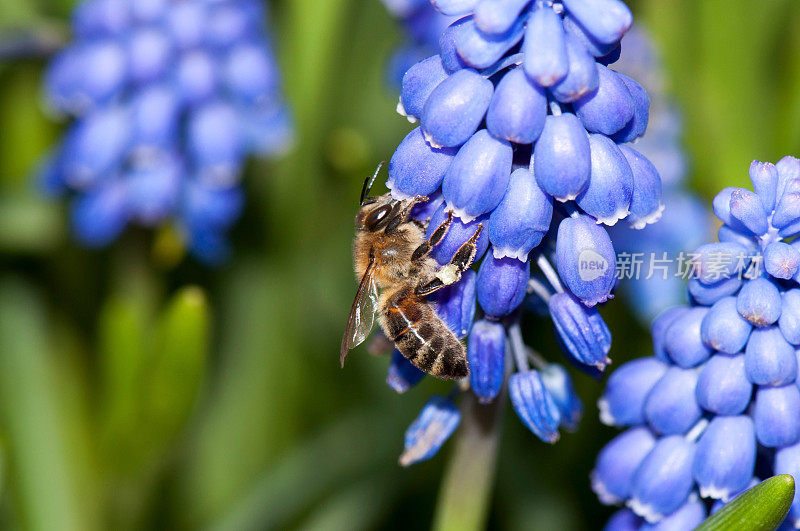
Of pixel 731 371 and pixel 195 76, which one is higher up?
pixel 195 76

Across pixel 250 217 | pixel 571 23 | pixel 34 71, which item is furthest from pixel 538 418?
pixel 34 71

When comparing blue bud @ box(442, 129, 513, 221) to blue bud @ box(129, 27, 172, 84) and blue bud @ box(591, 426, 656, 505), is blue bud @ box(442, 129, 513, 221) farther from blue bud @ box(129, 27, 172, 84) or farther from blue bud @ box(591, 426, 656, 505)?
blue bud @ box(129, 27, 172, 84)

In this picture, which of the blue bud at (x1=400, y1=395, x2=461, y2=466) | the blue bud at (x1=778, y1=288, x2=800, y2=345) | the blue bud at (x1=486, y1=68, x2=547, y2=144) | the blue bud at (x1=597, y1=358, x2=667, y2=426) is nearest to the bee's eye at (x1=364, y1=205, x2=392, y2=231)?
the blue bud at (x1=400, y1=395, x2=461, y2=466)

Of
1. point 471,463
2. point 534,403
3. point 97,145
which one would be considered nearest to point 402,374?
point 471,463

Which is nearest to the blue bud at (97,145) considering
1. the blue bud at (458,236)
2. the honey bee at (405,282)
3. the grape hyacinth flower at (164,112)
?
the grape hyacinth flower at (164,112)

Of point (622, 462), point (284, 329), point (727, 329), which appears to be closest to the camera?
point (727, 329)

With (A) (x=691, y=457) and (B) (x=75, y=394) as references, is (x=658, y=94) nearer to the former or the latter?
(A) (x=691, y=457)

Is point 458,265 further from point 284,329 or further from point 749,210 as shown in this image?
point 284,329
